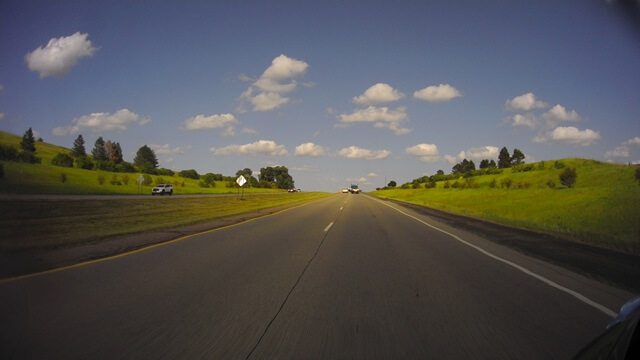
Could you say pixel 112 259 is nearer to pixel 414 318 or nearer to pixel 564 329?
pixel 414 318

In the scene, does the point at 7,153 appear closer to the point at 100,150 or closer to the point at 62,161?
the point at 62,161

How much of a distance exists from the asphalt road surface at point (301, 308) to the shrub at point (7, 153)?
21034mm

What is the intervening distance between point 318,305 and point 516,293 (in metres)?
3.16

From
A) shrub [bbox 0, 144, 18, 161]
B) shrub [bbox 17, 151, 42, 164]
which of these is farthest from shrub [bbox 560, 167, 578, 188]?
shrub [bbox 17, 151, 42, 164]

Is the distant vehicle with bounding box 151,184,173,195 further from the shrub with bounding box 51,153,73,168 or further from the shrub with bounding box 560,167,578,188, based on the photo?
the shrub with bounding box 560,167,578,188

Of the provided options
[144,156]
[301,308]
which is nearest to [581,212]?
[301,308]

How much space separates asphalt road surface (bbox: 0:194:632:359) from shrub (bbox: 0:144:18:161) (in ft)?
69.0

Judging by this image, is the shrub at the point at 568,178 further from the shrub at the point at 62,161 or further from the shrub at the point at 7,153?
the shrub at the point at 62,161

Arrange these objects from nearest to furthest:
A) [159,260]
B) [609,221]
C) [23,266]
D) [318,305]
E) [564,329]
A: [564,329]
[318,305]
[23,266]
[159,260]
[609,221]

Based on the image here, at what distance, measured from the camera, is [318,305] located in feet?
19.1

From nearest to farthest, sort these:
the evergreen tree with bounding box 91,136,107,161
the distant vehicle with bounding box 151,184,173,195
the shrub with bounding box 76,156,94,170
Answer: the distant vehicle with bounding box 151,184,173,195 < the shrub with bounding box 76,156,94,170 < the evergreen tree with bounding box 91,136,107,161

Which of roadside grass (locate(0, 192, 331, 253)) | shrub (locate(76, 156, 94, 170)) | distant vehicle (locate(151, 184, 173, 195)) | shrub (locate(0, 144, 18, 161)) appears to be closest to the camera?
roadside grass (locate(0, 192, 331, 253))

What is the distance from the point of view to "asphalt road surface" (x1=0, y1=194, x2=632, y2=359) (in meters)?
4.21

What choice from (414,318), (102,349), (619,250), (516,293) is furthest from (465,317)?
(619,250)
